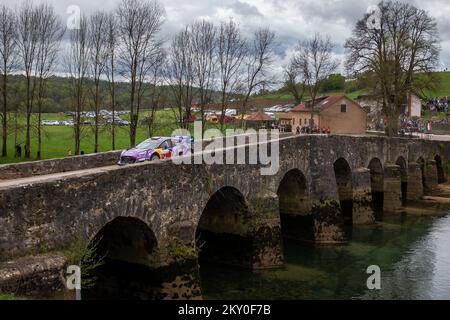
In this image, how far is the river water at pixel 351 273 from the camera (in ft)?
66.3

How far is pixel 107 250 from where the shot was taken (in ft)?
58.2

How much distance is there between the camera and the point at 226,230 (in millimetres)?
23203

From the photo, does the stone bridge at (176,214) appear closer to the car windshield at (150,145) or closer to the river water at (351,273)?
the river water at (351,273)

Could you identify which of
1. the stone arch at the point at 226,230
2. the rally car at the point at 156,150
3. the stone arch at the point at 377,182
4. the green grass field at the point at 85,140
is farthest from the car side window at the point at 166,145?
the green grass field at the point at 85,140

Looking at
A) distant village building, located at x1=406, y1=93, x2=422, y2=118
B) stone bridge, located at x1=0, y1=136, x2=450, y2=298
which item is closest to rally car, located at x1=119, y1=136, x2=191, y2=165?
stone bridge, located at x1=0, y1=136, x2=450, y2=298

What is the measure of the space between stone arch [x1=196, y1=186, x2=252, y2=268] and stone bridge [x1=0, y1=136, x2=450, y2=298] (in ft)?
0.15

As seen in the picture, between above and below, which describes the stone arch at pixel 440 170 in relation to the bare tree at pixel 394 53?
below

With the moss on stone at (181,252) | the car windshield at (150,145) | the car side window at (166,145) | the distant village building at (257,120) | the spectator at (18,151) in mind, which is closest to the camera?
the moss on stone at (181,252)

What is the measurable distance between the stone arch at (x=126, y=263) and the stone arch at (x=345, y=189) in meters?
18.2

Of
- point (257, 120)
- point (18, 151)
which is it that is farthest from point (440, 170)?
point (18, 151)

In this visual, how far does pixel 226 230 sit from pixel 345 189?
40.3ft

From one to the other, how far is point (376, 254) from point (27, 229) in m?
18.6

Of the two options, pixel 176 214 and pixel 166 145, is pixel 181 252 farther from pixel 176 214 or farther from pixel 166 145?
pixel 166 145
